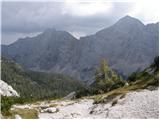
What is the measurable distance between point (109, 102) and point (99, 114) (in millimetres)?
9634

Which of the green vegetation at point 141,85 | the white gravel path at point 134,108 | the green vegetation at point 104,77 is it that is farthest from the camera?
the green vegetation at point 104,77

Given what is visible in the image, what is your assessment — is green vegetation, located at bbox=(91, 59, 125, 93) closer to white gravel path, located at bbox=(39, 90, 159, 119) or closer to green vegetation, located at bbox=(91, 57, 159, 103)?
green vegetation, located at bbox=(91, 57, 159, 103)

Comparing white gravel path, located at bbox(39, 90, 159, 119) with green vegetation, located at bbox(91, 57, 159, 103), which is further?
green vegetation, located at bbox(91, 57, 159, 103)

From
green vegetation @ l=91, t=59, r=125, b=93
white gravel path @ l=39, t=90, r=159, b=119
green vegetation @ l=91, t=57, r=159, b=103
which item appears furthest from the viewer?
green vegetation @ l=91, t=59, r=125, b=93

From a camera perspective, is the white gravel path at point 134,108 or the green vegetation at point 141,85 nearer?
the white gravel path at point 134,108

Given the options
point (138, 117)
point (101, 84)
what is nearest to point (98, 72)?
point (101, 84)

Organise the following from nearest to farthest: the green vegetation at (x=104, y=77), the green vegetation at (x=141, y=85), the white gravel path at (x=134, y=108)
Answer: the white gravel path at (x=134, y=108), the green vegetation at (x=141, y=85), the green vegetation at (x=104, y=77)

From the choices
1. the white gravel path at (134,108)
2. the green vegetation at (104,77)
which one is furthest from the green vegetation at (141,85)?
the green vegetation at (104,77)

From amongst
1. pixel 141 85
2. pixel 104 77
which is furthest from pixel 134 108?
pixel 104 77

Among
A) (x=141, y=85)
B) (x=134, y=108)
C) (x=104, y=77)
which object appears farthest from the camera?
(x=104, y=77)

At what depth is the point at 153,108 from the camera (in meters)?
57.2

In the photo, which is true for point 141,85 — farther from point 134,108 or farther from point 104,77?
point 104,77

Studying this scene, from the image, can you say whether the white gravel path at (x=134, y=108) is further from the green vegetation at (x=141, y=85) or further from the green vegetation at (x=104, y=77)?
the green vegetation at (x=104, y=77)

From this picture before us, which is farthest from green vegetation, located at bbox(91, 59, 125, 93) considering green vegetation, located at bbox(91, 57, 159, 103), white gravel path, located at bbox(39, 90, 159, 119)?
white gravel path, located at bbox(39, 90, 159, 119)
